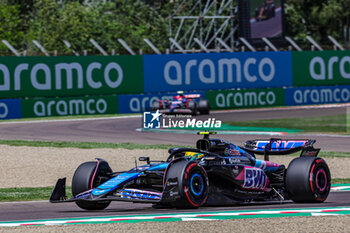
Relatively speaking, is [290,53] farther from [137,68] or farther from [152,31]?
[152,31]

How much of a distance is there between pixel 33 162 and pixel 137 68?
1988cm

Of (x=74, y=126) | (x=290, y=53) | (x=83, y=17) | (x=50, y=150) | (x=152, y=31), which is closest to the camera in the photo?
(x=50, y=150)

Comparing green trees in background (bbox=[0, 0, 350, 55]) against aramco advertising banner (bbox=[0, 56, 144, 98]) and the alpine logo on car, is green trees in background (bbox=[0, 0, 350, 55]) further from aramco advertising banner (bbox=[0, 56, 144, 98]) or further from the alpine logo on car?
the alpine logo on car

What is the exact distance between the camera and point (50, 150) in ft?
64.4

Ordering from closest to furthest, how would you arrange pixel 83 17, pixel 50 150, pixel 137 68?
pixel 50 150 → pixel 137 68 → pixel 83 17

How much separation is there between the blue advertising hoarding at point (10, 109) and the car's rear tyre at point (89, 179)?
2374 centimetres

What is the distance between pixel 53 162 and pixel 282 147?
759 cm

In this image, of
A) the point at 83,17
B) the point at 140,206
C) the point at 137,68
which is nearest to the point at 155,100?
the point at 137,68

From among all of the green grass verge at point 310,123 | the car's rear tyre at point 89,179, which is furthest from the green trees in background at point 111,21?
the car's rear tyre at point 89,179

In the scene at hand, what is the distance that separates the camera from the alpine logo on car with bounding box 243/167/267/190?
1041 cm

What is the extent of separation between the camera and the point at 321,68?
41.4m

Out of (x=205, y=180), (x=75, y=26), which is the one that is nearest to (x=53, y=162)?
(x=205, y=180)

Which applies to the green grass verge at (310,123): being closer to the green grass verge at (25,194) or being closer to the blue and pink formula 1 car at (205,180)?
the green grass verge at (25,194)

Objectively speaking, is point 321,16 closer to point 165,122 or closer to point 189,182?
point 165,122
